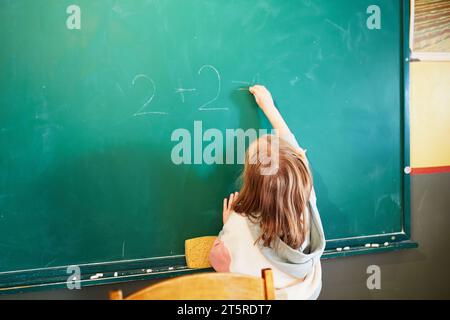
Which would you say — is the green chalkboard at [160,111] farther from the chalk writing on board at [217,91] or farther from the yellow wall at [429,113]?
the yellow wall at [429,113]

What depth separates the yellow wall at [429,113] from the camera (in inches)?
84.3

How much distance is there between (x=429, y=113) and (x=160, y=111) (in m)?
1.36

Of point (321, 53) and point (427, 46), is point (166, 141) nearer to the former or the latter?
point (321, 53)

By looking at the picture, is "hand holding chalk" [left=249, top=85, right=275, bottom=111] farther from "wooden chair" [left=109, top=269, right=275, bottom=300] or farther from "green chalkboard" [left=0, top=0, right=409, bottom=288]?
"wooden chair" [left=109, top=269, right=275, bottom=300]

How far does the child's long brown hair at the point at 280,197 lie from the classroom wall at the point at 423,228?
655mm

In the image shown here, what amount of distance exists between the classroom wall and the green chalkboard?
14 centimetres

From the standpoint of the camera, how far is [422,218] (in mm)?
2205

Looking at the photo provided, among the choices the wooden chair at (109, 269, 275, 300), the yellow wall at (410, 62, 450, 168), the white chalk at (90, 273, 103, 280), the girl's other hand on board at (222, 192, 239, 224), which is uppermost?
the yellow wall at (410, 62, 450, 168)

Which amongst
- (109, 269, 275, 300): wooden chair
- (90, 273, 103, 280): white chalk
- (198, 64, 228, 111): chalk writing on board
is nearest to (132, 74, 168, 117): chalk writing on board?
(198, 64, 228, 111): chalk writing on board

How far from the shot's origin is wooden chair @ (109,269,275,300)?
1.06m

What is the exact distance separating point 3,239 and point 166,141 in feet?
2.30

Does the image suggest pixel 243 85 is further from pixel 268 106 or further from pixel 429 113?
pixel 429 113

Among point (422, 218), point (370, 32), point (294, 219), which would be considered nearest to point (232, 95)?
point (294, 219)

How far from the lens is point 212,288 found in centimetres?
111
